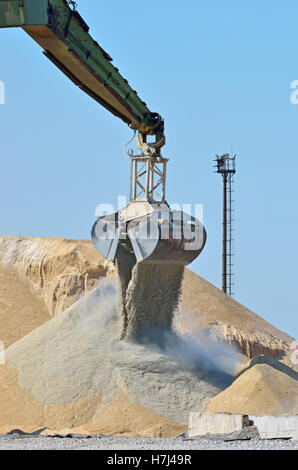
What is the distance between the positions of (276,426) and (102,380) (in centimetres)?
622

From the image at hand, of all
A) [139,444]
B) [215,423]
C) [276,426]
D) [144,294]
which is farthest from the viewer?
[144,294]

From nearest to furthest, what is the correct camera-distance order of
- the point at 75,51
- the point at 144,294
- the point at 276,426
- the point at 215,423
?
the point at 276,426
the point at 215,423
the point at 75,51
the point at 144,294

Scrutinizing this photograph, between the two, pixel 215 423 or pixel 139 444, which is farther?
pixel 215 423

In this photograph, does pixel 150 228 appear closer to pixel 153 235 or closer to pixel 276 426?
pixel 153 235

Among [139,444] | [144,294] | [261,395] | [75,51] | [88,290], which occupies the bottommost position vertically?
[139,444]

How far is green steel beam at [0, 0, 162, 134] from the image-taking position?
48.0 feet

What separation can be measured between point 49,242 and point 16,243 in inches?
77.2

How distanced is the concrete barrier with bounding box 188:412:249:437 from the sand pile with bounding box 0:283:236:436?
7.33ft

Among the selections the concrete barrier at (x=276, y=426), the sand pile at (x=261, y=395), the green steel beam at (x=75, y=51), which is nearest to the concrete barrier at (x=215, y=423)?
the concrete barrier at (x=276, y=426)

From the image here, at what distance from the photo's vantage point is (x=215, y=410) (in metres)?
17.5

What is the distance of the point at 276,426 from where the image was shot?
1380cm

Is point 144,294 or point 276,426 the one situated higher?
point 144,294

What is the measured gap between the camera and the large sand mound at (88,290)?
94.1 feet

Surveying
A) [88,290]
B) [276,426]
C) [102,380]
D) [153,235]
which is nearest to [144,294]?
[153,235]
